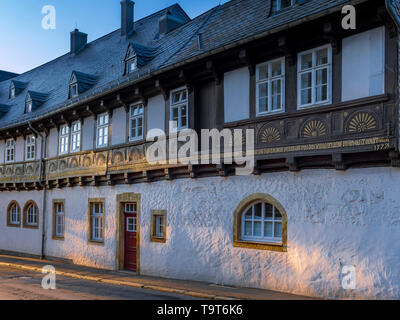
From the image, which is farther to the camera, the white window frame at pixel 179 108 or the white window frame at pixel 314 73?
the white window frame at pixel 179 108

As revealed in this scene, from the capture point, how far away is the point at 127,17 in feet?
77.8

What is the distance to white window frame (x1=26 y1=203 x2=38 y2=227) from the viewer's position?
21.9m

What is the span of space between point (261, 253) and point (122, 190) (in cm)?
655

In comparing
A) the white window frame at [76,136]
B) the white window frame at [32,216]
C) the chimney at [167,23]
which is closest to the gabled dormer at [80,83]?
the white window frame at [76,136]

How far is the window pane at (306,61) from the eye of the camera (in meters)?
10.8

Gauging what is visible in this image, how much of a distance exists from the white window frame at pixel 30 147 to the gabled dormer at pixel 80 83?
3.07 m

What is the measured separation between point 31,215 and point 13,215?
2.11 metres

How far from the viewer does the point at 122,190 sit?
1653 cm

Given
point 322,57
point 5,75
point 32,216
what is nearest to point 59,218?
point 32,216

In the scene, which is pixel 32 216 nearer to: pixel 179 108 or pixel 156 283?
pixel 156 283

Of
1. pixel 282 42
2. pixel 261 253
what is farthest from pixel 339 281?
pixel 282 42

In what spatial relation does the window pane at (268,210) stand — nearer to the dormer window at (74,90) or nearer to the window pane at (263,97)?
the window pane at (263,97)

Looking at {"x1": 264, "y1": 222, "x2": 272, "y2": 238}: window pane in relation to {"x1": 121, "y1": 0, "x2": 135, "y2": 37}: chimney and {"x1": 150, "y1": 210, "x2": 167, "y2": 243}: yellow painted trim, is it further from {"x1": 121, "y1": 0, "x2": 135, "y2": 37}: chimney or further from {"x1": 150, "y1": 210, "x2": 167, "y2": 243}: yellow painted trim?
{"x1": 121, "y1": 0, "x2": 135, "y2": 37}: chimney

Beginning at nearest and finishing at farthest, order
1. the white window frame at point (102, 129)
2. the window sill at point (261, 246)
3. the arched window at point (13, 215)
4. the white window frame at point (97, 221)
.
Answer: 1. the window sill at point (261, 246)
2. the white window frame at point (102, 129)
3. the white window frame at point (97, 221)
4. the arched window at point (13, 215)
